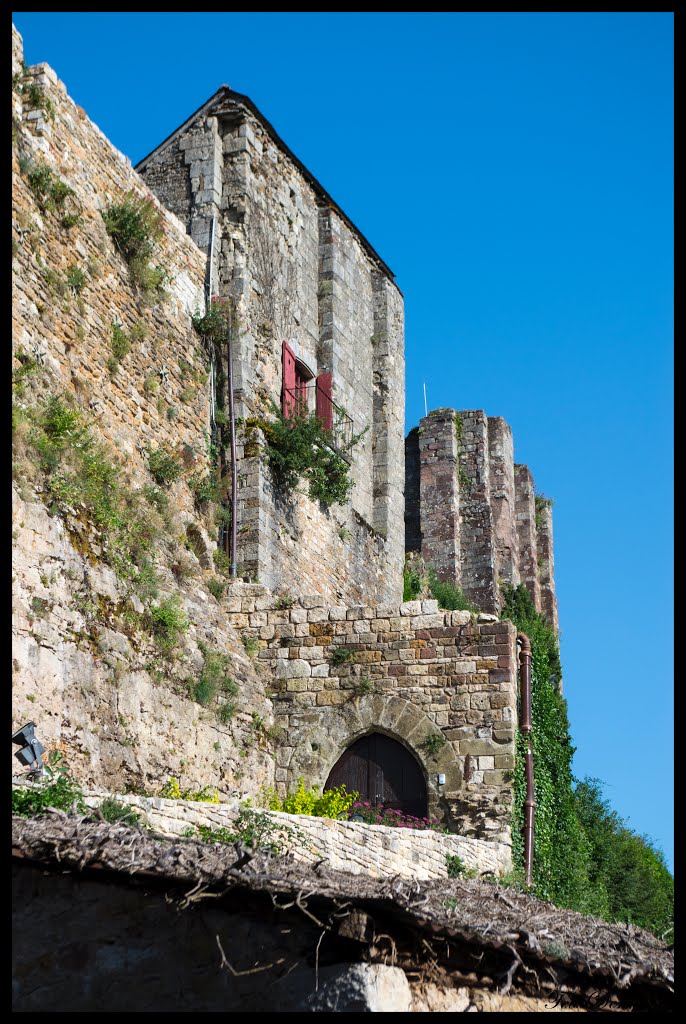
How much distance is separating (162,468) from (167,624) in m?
2.89

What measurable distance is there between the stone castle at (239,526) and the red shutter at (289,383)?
0.04 meters

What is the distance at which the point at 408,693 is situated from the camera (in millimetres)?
13719

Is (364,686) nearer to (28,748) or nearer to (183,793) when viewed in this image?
(183,793)

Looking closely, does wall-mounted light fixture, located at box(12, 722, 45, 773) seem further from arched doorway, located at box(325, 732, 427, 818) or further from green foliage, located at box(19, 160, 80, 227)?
green foliage, located at box(19, 160, 80, 227)

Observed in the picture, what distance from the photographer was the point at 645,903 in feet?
67.7

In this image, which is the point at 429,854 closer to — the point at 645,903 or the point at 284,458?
the point at 284,458

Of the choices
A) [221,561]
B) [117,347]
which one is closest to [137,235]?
[117,347]

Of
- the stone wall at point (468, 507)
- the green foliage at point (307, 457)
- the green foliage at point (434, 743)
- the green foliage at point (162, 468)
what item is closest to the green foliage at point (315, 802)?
the green foliage at point (434, 743)

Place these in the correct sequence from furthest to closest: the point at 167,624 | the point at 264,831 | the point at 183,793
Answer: the point at 167,624 → the point at 183,793 → the point at 264,831

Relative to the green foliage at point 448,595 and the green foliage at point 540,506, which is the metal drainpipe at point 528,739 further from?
the green foliage at point 540,506

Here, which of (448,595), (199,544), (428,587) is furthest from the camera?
(448,595)

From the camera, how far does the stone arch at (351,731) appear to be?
13.4 meters

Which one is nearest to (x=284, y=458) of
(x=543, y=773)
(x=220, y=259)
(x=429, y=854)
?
(x=220, y=259)
